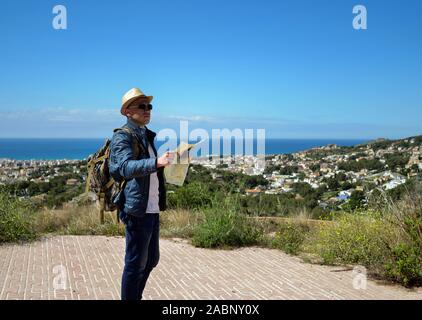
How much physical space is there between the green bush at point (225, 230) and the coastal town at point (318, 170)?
4.08 ft

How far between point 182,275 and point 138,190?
282 cm

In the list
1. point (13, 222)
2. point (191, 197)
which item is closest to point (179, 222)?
point (191, 197)

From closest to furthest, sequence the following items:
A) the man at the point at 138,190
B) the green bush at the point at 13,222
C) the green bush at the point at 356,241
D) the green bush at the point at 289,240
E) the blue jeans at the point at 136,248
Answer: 1. the man at the point at 138,190
2. the blue jeans at the point at 136,248
3. the green bush at the point at 356,241
4. the green bush at the point at 289,240
5. the green bush at the point at 13,222

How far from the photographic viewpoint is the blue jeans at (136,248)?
339cm

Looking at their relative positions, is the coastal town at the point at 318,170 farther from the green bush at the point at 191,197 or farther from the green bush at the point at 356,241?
the green bush at the point at 191,197

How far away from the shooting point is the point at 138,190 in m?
3.34

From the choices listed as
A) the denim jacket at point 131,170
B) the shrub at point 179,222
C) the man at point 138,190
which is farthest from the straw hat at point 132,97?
the shrub at point 179,222

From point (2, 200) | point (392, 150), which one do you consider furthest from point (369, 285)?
point (392, 150)

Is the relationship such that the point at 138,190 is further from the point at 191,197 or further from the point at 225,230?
the point at 191,197

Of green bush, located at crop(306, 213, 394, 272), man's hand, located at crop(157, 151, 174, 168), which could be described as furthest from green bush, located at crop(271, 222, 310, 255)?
man's hand, located at crop(157, 151, 174, 168)

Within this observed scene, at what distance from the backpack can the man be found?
0.05 meters

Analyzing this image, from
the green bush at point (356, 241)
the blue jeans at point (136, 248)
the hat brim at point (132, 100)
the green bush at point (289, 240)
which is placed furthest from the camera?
the green bush at point (289, 240)
